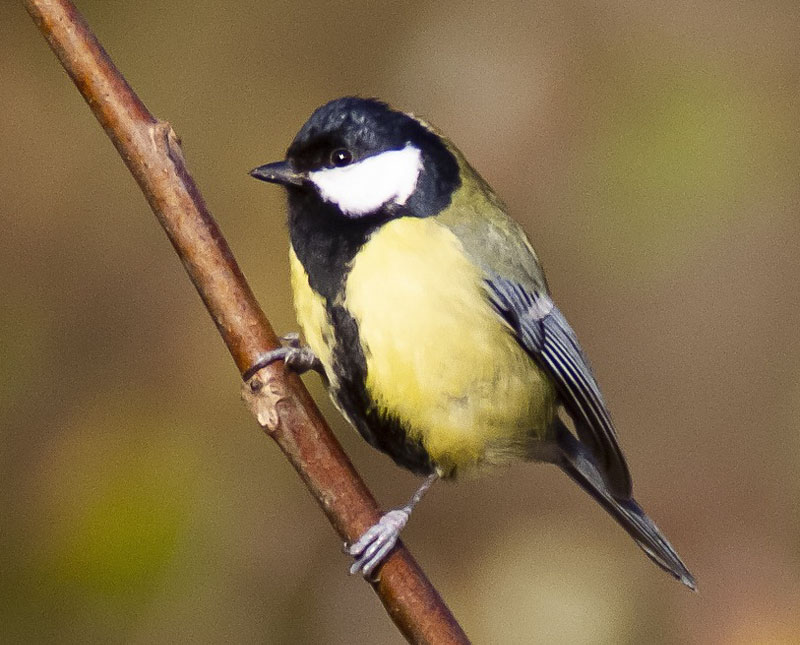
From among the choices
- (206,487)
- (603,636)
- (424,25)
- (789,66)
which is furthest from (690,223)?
(206,487)

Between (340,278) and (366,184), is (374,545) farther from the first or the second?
(366,184)

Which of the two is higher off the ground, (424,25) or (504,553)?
(424,25)

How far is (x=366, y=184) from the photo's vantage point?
5.46ft

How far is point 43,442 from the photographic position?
243cm

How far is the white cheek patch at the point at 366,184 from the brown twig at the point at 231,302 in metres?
0.37

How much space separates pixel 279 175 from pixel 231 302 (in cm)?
40

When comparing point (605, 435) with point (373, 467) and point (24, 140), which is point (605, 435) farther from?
point (24, 140)

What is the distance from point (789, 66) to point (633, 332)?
875mm

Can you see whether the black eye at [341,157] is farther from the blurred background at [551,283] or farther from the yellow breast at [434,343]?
the blurred background at [551,283]

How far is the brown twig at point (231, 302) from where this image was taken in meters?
1.24

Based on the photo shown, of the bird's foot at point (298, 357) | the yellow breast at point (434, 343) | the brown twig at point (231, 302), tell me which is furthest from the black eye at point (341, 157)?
the brown twig at point (231, 302)

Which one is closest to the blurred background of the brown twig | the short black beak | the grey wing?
the grey wing

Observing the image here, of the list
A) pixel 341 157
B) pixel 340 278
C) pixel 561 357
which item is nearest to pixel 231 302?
pixel 340 278

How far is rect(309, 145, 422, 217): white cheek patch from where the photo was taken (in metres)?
1.66
